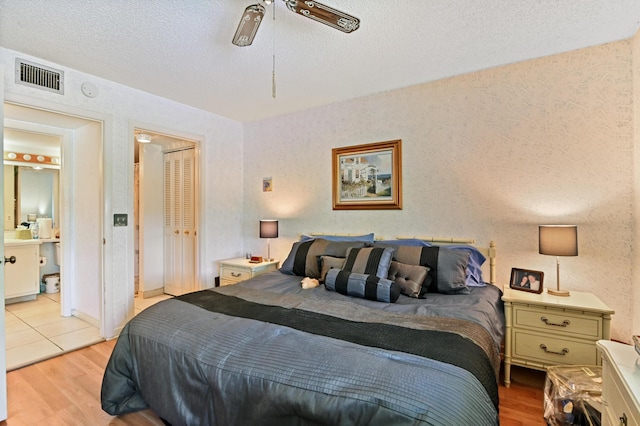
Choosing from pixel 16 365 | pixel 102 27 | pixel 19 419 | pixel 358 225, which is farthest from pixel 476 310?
pixel 16 365

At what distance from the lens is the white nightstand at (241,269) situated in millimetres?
3352

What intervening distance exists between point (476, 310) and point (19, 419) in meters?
2.86

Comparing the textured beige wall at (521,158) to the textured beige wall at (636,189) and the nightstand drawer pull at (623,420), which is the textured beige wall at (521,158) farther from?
the nightstand drawer pull at (623,420)

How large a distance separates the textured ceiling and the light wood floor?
2453mm

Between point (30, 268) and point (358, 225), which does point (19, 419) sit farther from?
point (30, 268)

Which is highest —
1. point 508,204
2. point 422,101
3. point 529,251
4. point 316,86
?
point 316,86

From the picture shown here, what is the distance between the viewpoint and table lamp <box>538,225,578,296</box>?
6.74ft

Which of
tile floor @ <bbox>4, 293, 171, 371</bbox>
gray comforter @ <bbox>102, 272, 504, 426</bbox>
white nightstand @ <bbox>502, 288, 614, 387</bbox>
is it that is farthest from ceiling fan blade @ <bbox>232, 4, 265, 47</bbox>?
tile floor @ <bbox>4, 293, 171, 371</bbox>

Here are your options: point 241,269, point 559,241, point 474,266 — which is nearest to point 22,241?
point 241,269

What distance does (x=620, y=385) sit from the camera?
102cm

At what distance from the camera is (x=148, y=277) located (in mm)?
4352

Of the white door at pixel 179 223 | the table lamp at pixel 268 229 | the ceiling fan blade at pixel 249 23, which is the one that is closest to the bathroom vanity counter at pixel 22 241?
the white door at pixel 179 223

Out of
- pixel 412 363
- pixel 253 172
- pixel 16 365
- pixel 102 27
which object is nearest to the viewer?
pixel 412 363

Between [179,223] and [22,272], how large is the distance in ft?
7.11
